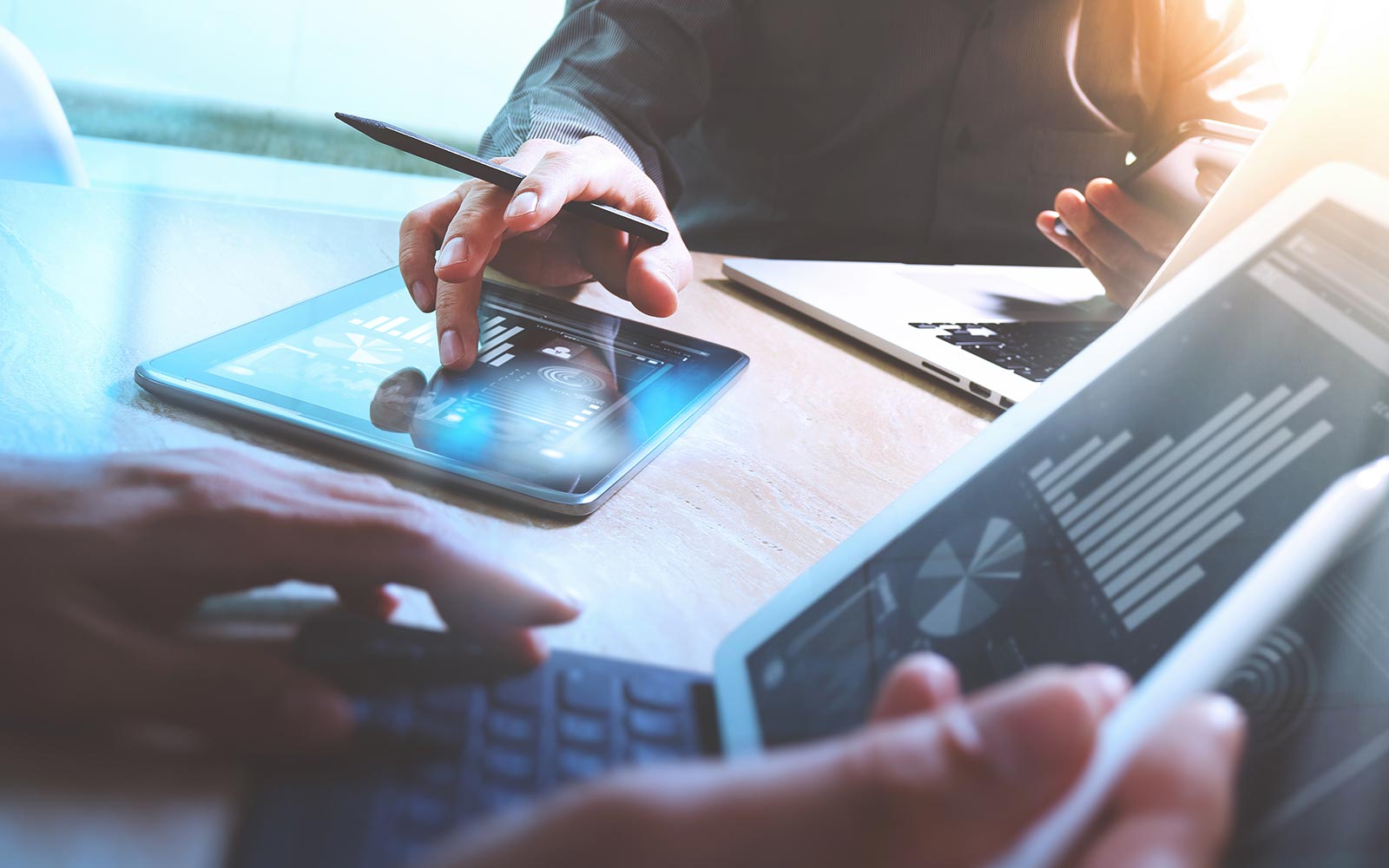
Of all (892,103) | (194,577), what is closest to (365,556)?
→ (194,577)

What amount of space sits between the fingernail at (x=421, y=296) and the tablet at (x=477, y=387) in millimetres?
14

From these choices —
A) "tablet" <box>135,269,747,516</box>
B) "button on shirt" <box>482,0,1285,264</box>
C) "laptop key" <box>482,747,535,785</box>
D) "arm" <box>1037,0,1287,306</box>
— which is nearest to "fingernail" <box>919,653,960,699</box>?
"laptop key" <box>482,747,535,785</box>

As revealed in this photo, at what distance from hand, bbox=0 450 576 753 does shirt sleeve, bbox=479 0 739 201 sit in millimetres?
563

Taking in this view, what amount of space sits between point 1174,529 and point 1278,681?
0.06 m

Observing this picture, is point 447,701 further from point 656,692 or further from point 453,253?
point 453,253

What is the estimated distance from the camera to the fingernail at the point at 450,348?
0.53 m

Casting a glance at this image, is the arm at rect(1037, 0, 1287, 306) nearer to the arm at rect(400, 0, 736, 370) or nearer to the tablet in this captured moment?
the arm at rect(400, 0, 736, 370)

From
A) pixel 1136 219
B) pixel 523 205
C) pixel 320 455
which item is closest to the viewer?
pixel 320 455

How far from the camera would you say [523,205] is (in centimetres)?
57

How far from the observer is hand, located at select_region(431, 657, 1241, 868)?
19 centimetres

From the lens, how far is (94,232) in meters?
0.64

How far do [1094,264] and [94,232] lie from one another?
2.59ft

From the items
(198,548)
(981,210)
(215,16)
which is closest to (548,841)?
(198,548)

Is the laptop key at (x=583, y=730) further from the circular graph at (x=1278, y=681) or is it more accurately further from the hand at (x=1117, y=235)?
the hand at (x=1117, y=235)
